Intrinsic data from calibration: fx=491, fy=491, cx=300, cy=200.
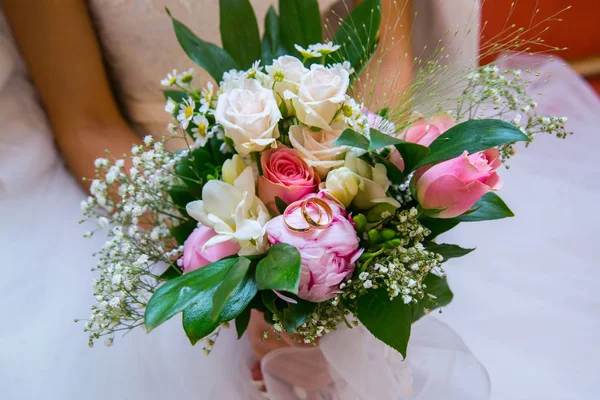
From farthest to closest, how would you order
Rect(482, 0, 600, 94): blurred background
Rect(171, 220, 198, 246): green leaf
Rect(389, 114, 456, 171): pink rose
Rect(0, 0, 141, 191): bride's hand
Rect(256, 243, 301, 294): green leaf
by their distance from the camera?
Rect(482, 0, 600, 94): blurred background
Rect(0, 0, 141, 191): bride's hand
Rect(171, 220, 198, 246): green leaf
Rect(389, 114, 456, 171): pink rose
Rect(256, 243, 301, 294): green leaf

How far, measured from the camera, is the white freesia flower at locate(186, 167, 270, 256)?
1.38 ft

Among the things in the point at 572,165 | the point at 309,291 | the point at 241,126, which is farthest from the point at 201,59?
the point at 572,165

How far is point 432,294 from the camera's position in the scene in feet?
1.78

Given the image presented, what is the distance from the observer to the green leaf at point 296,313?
1.40 ft

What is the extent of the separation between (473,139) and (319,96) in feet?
0.46

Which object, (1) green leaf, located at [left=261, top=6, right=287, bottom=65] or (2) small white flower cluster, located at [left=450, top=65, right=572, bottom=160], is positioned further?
(1) green leaf, located at [left=261, top=6, right=287, bottom=65]

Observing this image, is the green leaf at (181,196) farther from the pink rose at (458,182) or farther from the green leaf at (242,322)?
the pink rose at (458,182)

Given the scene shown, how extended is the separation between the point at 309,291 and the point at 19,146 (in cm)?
67

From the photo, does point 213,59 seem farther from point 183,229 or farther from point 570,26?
point 570,26

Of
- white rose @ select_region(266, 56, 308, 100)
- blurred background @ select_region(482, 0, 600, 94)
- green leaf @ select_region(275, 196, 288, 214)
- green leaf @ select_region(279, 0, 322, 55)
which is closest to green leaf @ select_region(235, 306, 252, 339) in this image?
green leaf @ select_region(275, 196, 288, 214)

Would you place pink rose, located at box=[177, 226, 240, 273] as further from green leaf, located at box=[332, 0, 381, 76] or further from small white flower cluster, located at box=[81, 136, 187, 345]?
green leaf, located at box=[332, 0, 381, 76]

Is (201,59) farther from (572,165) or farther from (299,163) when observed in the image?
(572,165)

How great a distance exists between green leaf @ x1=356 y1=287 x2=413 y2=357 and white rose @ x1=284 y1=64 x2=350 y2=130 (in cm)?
16

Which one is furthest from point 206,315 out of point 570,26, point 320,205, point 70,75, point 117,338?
point 570,26
